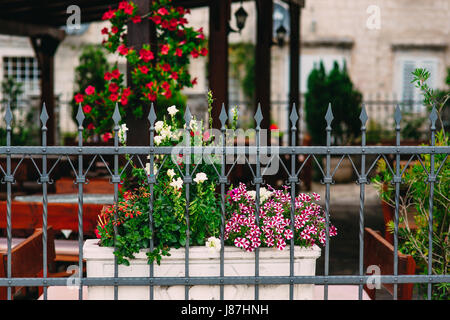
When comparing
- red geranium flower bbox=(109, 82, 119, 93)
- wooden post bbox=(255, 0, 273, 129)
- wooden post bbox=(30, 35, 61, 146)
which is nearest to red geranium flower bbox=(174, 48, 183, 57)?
red geranium flower bbox=(109, 82, 119, 93)

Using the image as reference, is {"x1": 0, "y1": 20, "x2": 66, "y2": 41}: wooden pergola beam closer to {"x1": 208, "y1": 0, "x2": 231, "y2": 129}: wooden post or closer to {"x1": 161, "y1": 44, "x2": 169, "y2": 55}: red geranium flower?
{"x1": 208, "y1": 0, "x2": 231, "y2": 129}: wooden post

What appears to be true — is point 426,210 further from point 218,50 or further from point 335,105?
point 335,105

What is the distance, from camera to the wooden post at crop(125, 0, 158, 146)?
4.60 metres

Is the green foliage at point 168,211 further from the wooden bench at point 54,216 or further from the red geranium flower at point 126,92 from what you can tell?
the red geranium flower at point 126,92

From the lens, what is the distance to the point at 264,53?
7.60m

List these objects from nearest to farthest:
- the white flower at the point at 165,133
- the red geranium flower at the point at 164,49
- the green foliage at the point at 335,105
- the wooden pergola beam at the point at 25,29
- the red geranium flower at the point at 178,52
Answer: the white flower at the point at 165,133 < the red geranium flower at the point at 164,49 < the red geranium flower at the point at 178,52 < the wooden pergola beam at the point at 25,29 < the green foliage at the point at 335,105

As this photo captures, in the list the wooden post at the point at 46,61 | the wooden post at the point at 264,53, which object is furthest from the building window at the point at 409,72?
the wooden post at the point at 46,61

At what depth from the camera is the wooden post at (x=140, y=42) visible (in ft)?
15.1

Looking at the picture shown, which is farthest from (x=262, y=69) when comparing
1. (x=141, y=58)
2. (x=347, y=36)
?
(x=347, y=36)

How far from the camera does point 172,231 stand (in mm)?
3303

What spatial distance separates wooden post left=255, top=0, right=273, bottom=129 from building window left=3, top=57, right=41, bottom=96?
34.3 feet

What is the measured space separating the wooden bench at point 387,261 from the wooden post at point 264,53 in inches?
147

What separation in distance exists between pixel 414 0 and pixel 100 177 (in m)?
12.6
